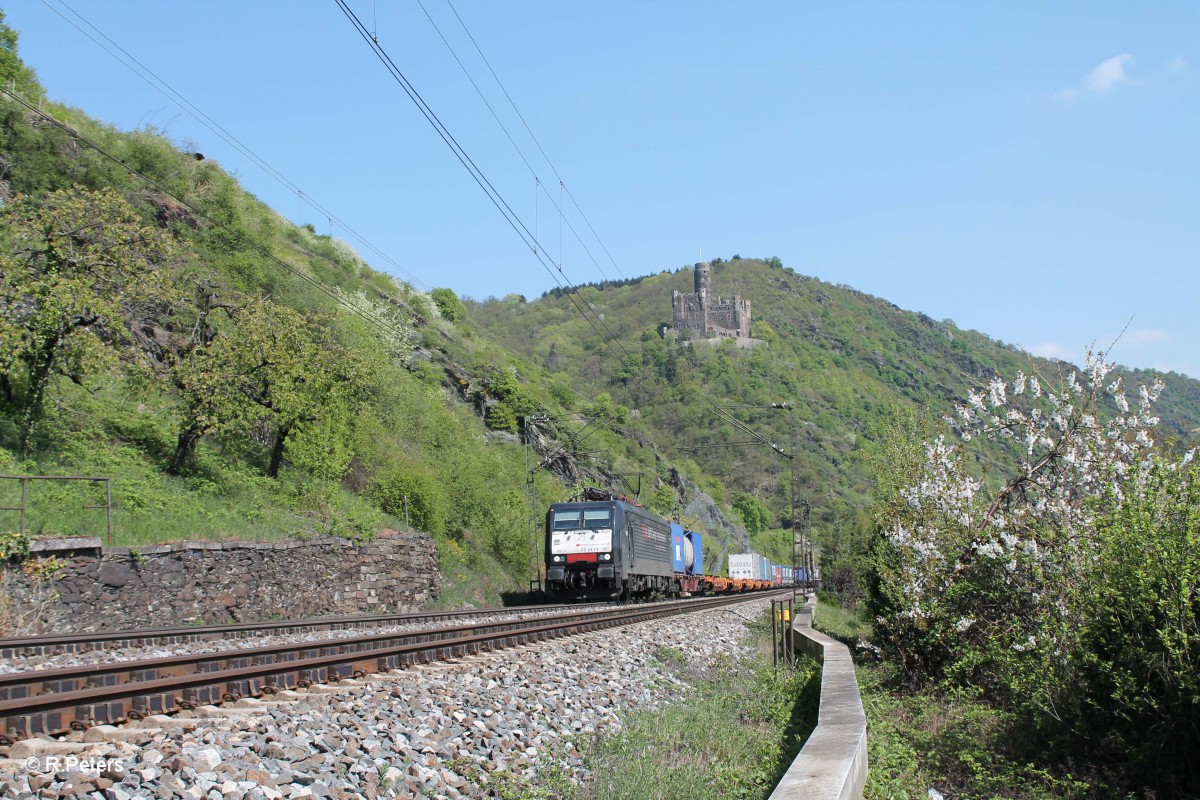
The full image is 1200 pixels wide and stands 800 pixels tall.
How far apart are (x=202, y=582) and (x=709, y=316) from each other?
577ft

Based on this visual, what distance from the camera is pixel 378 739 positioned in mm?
7047

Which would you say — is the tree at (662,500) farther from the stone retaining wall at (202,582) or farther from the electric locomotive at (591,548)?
the stone retaining wall at (202,582)

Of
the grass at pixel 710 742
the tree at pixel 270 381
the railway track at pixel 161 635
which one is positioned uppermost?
the tree at pixel 270 381

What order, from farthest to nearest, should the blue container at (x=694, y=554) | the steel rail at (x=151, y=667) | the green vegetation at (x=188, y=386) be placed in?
the blue container at (x=694, y=554) < the green vegetation at (x=188, y=386) < the steel rail at (x=151, y=667)

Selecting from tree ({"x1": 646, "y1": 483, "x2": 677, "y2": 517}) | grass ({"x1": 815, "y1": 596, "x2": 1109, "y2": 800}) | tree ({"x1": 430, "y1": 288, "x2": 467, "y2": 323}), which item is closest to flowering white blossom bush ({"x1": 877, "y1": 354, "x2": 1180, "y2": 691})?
grass ({"x1": 815, "y1": 596, "x2": 1109, "y2": 800})

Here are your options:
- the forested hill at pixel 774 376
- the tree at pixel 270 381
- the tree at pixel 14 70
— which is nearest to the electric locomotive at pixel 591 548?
the tree at pixel 270 381

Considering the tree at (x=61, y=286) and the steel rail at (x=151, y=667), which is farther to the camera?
the tree at (x=61, y=286)

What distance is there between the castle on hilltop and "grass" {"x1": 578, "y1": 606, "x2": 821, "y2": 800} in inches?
6789

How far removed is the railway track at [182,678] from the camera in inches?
261

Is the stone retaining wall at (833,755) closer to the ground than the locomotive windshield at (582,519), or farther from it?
closer to the ground

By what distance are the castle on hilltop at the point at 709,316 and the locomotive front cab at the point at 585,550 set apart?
515ft

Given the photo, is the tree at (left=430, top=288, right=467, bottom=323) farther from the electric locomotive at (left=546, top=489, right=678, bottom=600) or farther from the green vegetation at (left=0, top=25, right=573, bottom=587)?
the electric locomotive at (left=546, top=489, right=678, bottom=600)

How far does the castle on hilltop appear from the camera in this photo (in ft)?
615

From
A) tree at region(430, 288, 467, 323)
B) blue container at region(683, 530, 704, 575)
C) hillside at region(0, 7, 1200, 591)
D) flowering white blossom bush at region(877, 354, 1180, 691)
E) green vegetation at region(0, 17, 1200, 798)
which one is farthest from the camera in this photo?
tree at region(430, 288, 467, 323)
